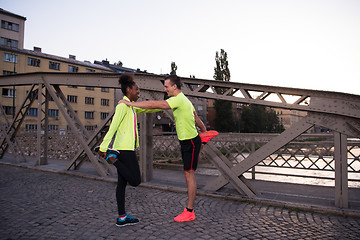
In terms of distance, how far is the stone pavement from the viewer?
11.3 feet

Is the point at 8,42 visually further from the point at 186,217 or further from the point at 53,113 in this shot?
the point at 186,217

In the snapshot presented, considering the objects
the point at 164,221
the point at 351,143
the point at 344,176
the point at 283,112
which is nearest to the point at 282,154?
the point at 351,143

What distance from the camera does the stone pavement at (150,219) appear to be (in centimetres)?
346

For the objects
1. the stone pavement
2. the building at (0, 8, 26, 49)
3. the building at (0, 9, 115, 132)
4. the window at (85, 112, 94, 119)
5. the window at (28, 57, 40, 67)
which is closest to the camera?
the stone pavement

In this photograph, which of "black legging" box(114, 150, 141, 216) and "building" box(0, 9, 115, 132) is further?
"building" box(0, 9, 115, 132)

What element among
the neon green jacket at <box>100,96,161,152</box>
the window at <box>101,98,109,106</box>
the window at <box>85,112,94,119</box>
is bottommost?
the neon green jacket at <box>100,96,161,152</box>

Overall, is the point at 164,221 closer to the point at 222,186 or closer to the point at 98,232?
the point at 98,232

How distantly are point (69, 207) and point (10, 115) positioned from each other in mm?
43844

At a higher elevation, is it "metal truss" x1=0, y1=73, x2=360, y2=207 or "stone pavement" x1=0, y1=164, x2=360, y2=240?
"metal truss" x1=0, y1=73, x2=360, y2=207

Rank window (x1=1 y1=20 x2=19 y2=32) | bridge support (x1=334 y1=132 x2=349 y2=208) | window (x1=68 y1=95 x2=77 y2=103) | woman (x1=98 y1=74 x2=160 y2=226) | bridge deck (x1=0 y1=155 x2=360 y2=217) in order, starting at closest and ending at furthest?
woman (x1=98 y1=74 x2=160 y2=226)
bridge support (x1=334 y1=132 x2=349 y2=208)
bridge deck (x1=0 y1=155 x2=360 y2=217)
window (x1=1 y1=20 x2=19 y2=32)
window (x1=68 y1=95 x2=77 y2=103)

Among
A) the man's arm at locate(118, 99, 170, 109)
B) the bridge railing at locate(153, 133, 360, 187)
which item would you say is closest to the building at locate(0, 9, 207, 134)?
the bridge railing at locate(153, 133, 360, 187)

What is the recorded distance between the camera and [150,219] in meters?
4.05

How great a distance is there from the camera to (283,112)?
449ft

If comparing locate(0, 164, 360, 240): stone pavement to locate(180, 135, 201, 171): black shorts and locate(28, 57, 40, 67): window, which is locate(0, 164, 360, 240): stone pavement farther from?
locate(28, 57, 40, 67): window
